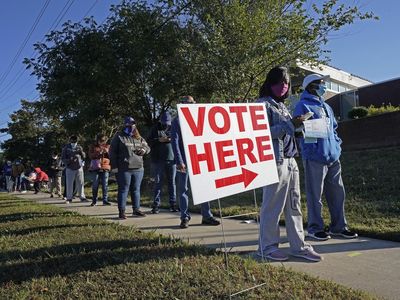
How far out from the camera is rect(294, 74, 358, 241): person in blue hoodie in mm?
5762

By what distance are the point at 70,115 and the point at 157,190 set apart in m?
11.5

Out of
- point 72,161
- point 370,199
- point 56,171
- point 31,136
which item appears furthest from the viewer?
point 31,136

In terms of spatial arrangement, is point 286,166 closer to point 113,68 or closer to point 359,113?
point 113,68

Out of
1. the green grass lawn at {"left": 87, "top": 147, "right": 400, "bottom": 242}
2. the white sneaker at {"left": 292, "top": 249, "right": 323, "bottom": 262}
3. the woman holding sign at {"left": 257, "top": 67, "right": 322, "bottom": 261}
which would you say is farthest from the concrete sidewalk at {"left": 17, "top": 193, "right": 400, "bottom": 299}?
the green grass lawn at {"left": 87, "top": 147, "right": 400, "bottom": 242}

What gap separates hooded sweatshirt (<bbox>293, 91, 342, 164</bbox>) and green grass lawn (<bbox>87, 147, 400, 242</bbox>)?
1.04m

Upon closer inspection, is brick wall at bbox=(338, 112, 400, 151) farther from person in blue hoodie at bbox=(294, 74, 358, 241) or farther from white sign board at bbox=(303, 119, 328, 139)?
white sign board at bbox=(303, 119, 328, 139)

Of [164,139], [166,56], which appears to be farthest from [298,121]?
[166,56]

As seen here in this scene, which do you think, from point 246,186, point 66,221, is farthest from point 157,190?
point 246,186

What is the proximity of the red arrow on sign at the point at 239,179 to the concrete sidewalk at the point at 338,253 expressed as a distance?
108 cm

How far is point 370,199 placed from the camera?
8.68m

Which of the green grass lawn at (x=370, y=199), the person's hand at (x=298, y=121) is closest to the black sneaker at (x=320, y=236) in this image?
the green grass lawn at (x=370, y=199)

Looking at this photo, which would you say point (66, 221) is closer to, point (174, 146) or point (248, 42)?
point (174, 146)

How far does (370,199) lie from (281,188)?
4544 mm

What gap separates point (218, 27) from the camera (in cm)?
1234
